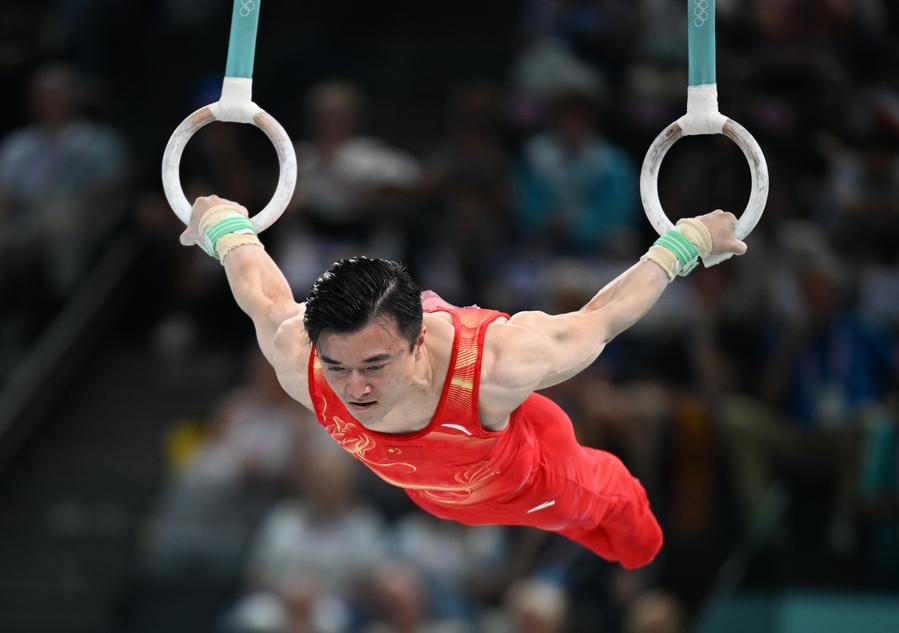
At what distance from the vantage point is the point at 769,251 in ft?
22.5

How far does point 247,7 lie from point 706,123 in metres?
1.35

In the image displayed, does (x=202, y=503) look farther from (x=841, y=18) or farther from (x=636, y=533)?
(x=841, y=18)

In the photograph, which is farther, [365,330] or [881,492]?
[881,492]

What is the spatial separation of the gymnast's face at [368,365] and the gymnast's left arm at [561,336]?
0.83ft

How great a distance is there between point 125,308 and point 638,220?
9.74ft

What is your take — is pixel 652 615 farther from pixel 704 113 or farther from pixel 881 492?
pixel 704 113

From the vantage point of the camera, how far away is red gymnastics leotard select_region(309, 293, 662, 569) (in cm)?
358

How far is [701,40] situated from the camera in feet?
12.4

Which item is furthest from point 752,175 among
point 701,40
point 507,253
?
point 507,253

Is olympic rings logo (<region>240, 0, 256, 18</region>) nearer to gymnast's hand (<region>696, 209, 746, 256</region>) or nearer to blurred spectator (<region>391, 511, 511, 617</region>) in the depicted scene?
gymnast's hand (<region>696, 209, 746, 256</region>)

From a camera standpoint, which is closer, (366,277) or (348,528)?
(366,277)

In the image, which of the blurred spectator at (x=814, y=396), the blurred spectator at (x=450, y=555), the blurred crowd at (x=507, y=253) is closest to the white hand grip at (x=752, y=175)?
the blurred crowd at (x=507, y=253)

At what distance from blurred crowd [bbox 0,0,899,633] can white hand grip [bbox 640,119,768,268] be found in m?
2.40

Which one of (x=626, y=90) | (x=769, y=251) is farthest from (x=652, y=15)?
(x=769, y=251)
